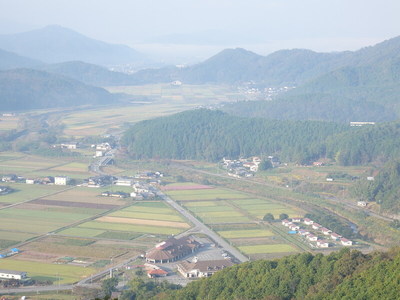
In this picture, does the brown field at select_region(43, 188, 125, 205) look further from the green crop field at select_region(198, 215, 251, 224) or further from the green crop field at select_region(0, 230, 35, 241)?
the green crop field at select_region(0, 230, 35, 241)

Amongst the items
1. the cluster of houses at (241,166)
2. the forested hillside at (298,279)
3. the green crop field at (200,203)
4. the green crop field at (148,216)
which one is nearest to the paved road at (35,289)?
the forested hillside at (298,279)

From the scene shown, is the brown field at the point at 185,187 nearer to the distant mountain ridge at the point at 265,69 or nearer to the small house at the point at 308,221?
the small house at the point at 308,221

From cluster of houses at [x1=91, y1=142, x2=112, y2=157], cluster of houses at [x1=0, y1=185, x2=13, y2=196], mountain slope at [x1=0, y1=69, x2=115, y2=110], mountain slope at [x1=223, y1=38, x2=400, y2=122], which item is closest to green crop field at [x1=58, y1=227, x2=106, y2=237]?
cluster of houses at [x1=0, y1=185, x2=13, y2=196]

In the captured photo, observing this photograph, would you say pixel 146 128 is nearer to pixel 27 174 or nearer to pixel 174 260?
pixel 27 174

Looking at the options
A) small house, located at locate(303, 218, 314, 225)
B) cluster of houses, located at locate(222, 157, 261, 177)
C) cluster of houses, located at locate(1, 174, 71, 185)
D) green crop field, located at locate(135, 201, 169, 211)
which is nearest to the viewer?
small house, located at locate(303, 218, 314, 225)

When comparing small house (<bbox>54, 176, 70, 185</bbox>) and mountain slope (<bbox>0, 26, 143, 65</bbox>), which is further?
mountain slope (<bbox>0, 26, 143, 65</bbox>)

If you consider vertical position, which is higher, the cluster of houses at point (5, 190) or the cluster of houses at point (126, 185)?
the cluster of houses at point (5, 190)

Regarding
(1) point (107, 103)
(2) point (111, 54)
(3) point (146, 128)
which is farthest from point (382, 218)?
(2) point (111, 54)
